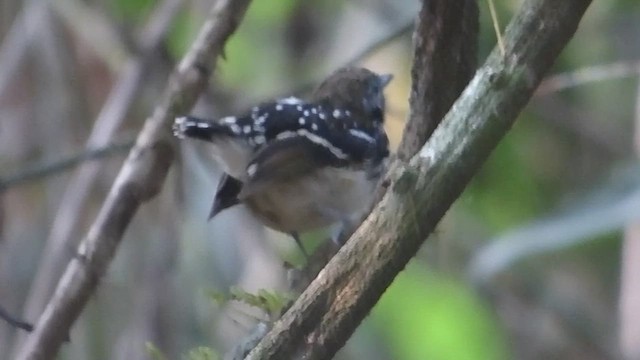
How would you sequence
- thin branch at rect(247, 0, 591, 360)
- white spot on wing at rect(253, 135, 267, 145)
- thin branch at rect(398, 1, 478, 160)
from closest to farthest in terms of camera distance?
thin branch at rect(247, 0, 591, 360) < thin branch at rect(398, 1, 478, 160) < white spot on wing at rect(253, 135, 267, 145)

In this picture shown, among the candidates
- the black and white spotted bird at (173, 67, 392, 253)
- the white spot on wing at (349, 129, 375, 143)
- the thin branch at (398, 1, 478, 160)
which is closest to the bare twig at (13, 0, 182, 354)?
the black and white spotted bird at (173, 67, 392, 253)

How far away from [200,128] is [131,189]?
0.25 m

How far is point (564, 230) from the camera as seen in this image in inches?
72.1

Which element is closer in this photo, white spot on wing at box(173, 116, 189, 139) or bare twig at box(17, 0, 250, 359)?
bare twig at box(17, 0, 250, 359)

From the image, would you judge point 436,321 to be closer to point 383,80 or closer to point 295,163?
point 383,80

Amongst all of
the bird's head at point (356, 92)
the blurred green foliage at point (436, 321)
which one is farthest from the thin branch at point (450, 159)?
the blurred green foliage at point (436, 321)

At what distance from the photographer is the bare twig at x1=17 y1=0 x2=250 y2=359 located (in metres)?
1.32

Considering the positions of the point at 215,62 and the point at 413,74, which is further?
the point at 215,62

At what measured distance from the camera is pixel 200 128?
165 centimetres

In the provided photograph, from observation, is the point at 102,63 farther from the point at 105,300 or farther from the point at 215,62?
the point at 215,62

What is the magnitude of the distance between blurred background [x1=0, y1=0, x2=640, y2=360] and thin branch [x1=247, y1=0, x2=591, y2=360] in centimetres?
124

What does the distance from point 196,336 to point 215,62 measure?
1.10m

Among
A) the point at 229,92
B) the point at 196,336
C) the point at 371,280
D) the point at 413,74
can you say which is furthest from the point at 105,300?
the point at 371,280

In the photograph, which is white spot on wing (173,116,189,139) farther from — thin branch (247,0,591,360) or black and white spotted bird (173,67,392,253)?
thin branch (247,0,591,360)
